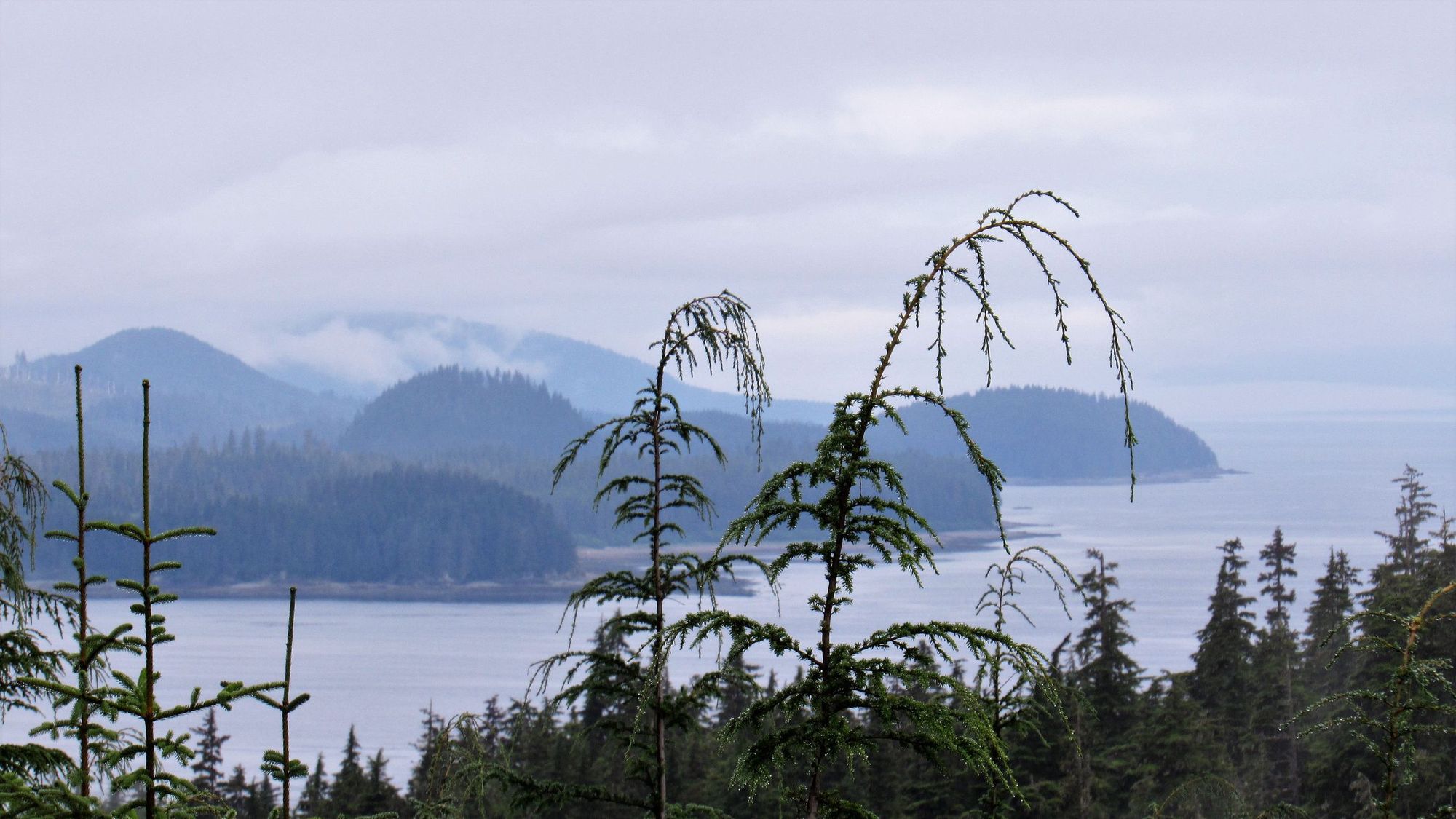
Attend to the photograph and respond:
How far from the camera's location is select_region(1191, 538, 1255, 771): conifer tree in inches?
1550

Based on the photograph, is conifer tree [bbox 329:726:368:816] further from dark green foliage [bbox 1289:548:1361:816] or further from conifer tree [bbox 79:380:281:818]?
conifer tree [bbox 79:380:281:818]

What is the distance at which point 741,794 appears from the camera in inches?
1231

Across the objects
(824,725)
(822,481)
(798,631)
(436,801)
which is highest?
(822,481)

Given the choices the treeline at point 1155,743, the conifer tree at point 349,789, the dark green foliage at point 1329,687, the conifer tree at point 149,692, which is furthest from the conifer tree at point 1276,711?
the conifer tree at point 149,692

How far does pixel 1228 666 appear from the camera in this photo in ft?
135

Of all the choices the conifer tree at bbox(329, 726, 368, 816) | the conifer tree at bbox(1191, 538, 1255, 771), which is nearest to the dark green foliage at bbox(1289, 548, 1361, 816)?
the conifer tree at bbox(1191, 538, 1255, 771)

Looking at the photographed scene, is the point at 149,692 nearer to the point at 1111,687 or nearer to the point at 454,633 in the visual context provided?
the point at 1111,687

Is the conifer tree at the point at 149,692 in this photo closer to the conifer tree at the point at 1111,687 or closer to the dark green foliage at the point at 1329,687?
the dark green foliage at the point at 1329,687

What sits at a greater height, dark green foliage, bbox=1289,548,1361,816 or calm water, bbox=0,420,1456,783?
dark green foliage, bbox=1289,548,1361,816

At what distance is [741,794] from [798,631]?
190ft

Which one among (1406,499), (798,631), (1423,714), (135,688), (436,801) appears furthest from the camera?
(798,631)

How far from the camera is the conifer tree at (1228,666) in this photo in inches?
1550

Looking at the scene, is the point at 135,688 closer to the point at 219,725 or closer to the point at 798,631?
the point at 798,631

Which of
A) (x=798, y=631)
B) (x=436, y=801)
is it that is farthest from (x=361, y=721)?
(x=436, y=801)
